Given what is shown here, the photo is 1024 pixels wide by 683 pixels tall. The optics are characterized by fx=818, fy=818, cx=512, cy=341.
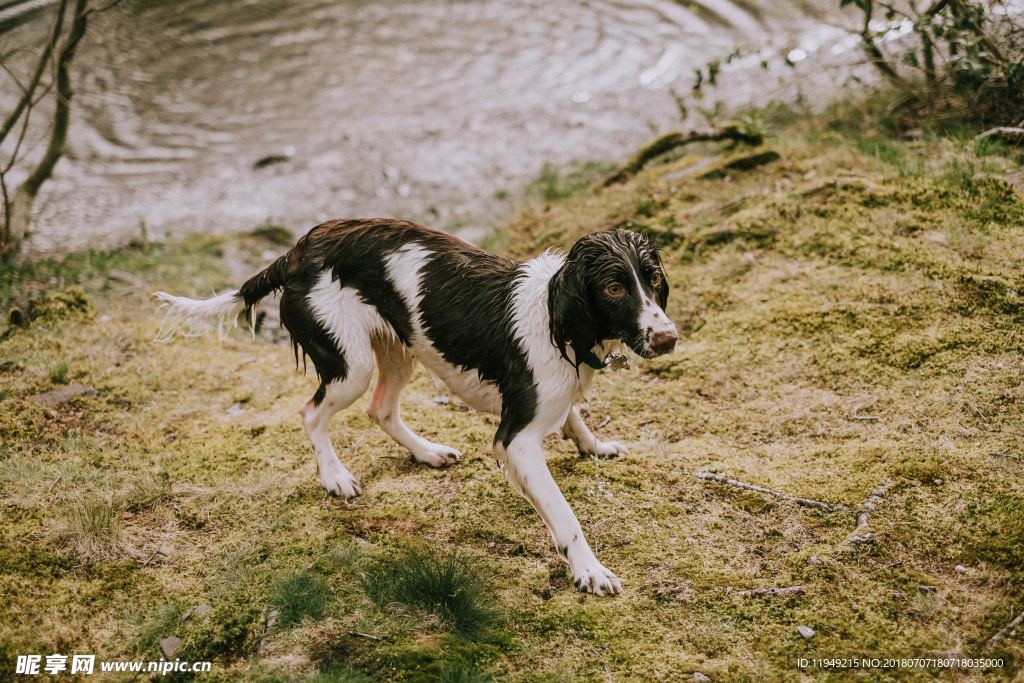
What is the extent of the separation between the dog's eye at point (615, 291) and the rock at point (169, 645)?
2457 millimetres

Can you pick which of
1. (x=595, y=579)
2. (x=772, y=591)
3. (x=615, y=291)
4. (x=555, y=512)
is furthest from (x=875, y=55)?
(x=595, y=579)

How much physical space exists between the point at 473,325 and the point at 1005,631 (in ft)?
8.79

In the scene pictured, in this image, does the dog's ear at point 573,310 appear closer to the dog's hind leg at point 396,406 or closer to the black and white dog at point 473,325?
the black and white dog at point 473,325

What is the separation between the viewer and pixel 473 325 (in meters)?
4.23

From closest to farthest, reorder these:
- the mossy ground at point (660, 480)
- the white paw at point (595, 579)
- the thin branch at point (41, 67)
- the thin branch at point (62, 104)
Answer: the mossy ground at point (660, 480), the white paw at point (595, 579), the thin branch at point (41, 67), the thin branch at point (62, 104)

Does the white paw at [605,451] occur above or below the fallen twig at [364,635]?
above

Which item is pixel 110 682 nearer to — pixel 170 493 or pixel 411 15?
pixel 170 493

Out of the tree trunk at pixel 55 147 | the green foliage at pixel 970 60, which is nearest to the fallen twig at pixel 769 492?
the green foliage at pixel 970 60

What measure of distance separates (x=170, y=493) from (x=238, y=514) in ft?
1.50

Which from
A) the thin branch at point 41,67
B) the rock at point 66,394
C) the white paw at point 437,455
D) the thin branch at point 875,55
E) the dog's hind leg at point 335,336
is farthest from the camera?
the thin branch at point 875,55

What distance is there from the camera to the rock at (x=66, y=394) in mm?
5324

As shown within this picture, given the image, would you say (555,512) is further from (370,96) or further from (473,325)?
(370,96)

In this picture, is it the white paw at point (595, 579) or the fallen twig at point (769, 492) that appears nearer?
the white paw at point (595, 579)

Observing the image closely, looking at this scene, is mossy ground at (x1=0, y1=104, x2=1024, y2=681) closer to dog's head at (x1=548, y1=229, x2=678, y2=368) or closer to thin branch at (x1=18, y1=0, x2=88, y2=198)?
dog's head at (x1=548, y1=229, x2=678, y2=368)
